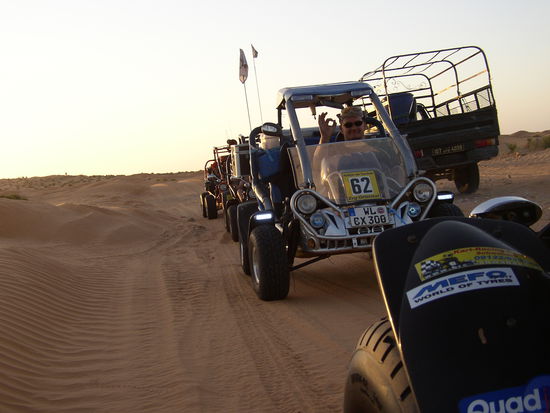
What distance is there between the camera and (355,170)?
6.57 m

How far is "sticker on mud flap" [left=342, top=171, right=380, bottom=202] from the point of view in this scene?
634 centimetres

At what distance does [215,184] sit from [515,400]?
57.5 feet

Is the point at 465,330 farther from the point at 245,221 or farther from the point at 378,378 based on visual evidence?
the point at 245,221

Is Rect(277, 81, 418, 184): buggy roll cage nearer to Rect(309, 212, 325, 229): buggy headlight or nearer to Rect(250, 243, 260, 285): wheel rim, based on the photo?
Rect(309, 212, 325, 229): buggy headlight

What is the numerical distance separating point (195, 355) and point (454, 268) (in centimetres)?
357

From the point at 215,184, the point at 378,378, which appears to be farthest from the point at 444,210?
the point at 215,184

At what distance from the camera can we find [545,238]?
88.8 inches

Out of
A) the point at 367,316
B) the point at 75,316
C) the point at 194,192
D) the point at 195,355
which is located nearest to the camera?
the point at 195,355

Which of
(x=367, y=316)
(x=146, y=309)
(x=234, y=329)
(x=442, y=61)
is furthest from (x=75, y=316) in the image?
(x=442, y=61)

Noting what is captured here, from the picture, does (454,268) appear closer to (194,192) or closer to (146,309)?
(146,309)

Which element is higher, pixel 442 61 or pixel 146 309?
pixel 442 61

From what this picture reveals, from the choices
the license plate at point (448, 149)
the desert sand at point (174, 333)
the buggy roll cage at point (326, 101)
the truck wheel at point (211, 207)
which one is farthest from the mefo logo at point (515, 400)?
the truck wheel at point (211, 207)

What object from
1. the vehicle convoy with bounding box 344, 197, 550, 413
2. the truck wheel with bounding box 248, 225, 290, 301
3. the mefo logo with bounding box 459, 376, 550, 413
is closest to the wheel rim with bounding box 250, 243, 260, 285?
the truck wheel with bounding box 248, 225, 290, 301

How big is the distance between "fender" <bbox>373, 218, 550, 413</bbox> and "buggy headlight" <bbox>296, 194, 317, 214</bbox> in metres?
4.50
